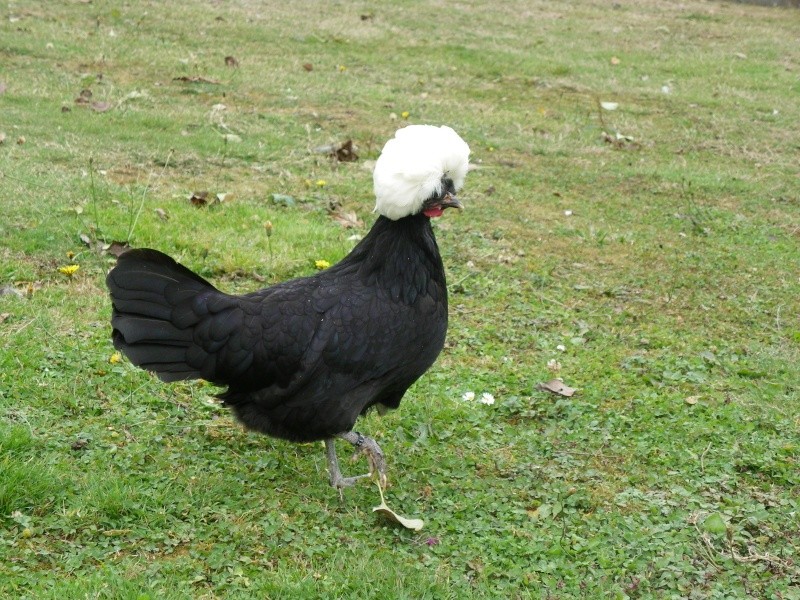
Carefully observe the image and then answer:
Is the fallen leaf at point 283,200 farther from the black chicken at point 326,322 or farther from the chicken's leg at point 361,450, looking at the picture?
the chicken's leg at point 361,450

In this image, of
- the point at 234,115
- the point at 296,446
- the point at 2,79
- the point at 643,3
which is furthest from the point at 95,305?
the point at 643,3

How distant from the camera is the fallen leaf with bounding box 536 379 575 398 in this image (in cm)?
517

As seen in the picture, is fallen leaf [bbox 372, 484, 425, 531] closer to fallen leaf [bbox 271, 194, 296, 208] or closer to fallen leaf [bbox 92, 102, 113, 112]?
fallen leaf [bbox 271, 194, 296, 208]

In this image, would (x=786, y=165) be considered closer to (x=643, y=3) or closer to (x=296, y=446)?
Result: (x=296, y=446)

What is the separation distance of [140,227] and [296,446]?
2641 mm

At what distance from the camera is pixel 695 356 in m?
5.71

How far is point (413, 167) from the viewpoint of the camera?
13.1 ft

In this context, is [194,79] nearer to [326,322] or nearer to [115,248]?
[115,248]

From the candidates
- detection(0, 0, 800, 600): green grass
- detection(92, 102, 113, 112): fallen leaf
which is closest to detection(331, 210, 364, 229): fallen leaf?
detection(0, 0, 800, 600): green grass

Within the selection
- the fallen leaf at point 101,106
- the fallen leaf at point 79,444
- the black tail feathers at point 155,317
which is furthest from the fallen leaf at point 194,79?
the fallen leaf at point 79,444

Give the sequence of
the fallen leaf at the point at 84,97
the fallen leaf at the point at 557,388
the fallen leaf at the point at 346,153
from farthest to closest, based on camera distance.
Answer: the fallen leaf at the point at 84,97 → the fallen leaf at the point at 346,153 → the fallen leaf at the point at 557,388

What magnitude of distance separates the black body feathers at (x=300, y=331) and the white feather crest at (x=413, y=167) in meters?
0.18

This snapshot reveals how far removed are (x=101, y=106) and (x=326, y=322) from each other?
22.1 feet

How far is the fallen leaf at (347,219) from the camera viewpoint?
7430mm
